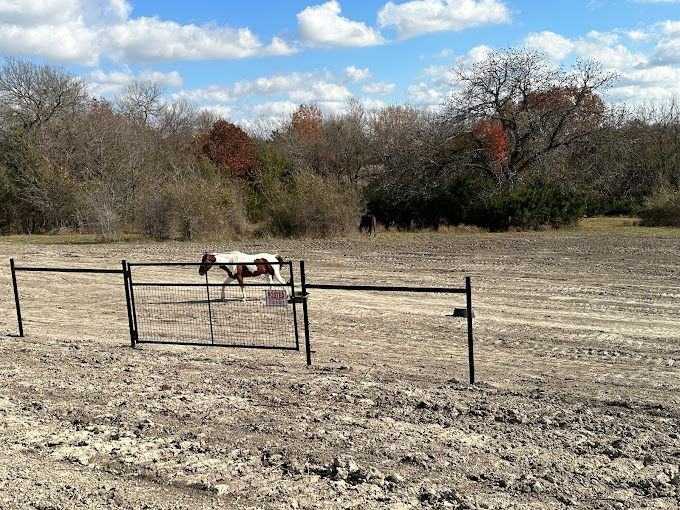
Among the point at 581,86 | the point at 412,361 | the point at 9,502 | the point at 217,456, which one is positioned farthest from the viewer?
the point at 581,86

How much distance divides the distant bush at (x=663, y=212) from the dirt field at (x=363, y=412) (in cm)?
1961

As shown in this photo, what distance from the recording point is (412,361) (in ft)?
27.3

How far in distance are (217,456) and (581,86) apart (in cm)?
3464

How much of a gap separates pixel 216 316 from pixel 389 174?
25.7 m

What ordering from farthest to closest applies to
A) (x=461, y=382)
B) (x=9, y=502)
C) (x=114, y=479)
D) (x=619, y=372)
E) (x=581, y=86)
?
(x=581, y=86)
(x=619, y=372)
(x=461, y=382)
(x=114, y=479)
(x=9, y=502)

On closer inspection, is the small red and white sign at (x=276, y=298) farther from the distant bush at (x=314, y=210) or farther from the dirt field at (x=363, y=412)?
the distant bush at (x=314, y=210)

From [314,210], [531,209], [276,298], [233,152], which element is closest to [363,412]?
[276,298]

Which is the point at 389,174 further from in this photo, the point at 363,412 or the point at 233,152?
the point at 363,412

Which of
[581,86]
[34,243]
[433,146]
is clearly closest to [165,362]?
[34,243]

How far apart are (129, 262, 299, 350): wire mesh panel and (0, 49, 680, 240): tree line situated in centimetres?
1507

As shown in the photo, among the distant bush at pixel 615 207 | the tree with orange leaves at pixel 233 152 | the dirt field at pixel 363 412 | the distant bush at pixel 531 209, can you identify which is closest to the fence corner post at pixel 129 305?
the dirt field at pixel 363 412

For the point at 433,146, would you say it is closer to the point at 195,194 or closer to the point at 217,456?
the point at 195,194

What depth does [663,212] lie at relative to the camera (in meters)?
30.4

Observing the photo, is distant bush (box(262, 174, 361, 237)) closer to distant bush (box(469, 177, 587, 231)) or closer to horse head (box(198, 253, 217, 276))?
distant bush (box(469, 177, 587, 231))
